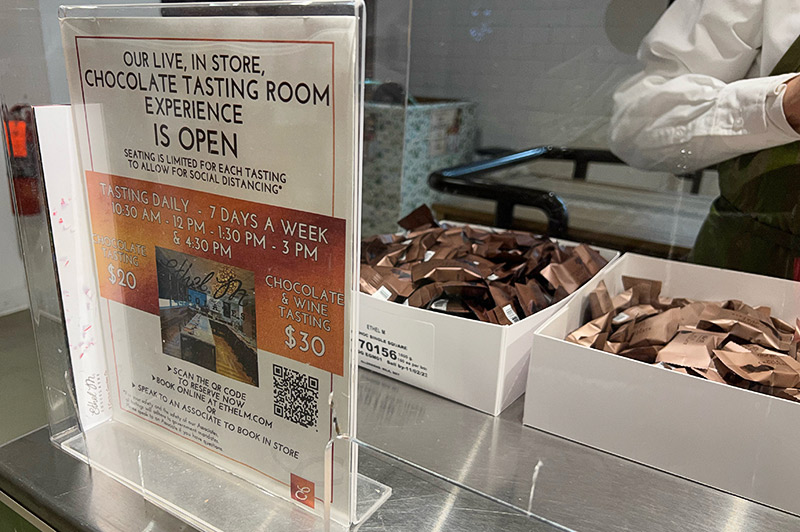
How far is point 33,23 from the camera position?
0.58m

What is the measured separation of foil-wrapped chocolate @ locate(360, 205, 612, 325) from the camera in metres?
0.79

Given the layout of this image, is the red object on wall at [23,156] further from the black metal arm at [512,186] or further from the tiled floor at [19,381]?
the black metal arm at [512,186]

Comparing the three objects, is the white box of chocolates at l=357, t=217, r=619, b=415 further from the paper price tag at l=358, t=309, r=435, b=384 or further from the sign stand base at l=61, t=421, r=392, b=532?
the sign stand base at l=61, t=421, r=392, b=532

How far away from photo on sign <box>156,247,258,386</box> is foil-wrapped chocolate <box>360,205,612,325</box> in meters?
0.27

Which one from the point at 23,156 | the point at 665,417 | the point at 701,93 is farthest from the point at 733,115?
the point at 23,156

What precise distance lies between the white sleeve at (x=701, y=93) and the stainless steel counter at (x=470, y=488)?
1.67 feet

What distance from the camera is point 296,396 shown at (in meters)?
0.53

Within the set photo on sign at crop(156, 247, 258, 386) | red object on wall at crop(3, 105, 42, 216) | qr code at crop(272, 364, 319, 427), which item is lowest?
qr code at crop(272, 364, 319, 427)

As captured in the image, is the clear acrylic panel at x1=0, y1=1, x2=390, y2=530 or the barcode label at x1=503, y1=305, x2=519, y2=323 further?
the barcode label at x1=503, y1=305, x2=519, y2=323

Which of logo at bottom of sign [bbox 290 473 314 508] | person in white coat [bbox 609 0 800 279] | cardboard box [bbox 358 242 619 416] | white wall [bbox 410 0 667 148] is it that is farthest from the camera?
white wall [bbox 410 0 667 148]

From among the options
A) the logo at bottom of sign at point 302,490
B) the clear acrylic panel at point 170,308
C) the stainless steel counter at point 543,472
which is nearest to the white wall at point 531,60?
the stainless steel counter at point 543,472

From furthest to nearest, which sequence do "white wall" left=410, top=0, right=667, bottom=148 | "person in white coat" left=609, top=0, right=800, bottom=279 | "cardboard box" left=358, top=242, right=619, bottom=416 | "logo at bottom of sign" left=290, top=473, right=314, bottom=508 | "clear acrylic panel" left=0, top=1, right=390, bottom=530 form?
"white wall" left=410, top=0, right=667, bottom=148, "person in white coat" left=609, top=0, right=800, bottom=279, "cardboard box" left=358, top=242, right=619, bottom=416, "logo at bottom of sign" left=290, top=473, right=314, bottom=508, "clear acrylic panel" left=0, top=1, right=390, bottom=530

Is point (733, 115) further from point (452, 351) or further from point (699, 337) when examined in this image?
point (452, 351)

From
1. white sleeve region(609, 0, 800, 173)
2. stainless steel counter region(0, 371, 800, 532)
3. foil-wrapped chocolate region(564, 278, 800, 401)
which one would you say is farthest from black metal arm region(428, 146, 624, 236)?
stainless steel counter region(0, 371, 800, 532)
